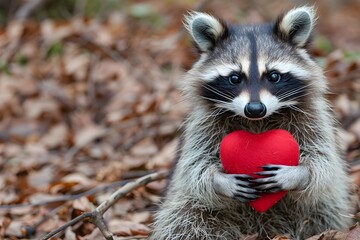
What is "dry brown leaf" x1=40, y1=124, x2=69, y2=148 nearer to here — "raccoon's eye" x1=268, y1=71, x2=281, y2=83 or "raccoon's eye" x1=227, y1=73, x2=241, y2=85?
"raccoon's eye" x1=227, y1=73, x2=241, y2=85

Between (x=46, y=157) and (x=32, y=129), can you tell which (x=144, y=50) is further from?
(x=46, y=157)

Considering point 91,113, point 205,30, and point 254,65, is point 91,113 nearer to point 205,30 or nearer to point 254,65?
point 205,30

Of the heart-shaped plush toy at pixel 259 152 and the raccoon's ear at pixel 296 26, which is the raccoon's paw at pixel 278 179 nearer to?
the heart-shaped plush toy at pixel 259 152

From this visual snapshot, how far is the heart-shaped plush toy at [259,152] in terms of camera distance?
14.4 ft

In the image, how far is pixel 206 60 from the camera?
492 centimetres

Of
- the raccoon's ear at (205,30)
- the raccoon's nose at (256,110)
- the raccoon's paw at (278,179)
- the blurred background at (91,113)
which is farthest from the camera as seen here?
the blurred background at (91,113)

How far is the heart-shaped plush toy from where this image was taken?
4.40 m

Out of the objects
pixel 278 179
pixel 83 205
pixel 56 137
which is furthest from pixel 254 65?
pixel 56 137

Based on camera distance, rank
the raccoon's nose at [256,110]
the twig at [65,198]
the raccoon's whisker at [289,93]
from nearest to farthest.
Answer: the raccoon's nose at [256,110] < the raccoon's whisker at [289,93] < the twig at [65,198]

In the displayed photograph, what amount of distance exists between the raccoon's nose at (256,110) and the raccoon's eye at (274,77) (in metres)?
0.30

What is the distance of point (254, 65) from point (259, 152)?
555 millimetres

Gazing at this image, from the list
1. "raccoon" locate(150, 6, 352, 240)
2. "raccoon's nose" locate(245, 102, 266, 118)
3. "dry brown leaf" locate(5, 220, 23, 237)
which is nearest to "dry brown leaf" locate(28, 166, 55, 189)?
"dry brown leaf" locate(5, 220, 23, 237)

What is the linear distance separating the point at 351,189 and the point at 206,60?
1.45 metres

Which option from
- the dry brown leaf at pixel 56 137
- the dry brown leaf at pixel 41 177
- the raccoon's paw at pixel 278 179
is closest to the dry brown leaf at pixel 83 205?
the dry brown leaf at pixel 41 177
